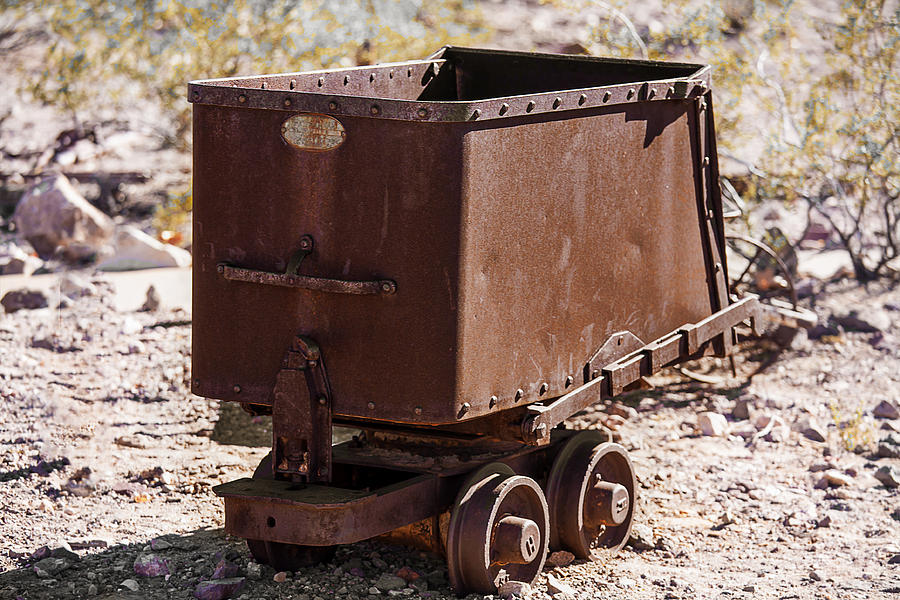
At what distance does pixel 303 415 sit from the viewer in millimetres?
3750

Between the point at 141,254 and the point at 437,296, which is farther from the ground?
the point at 141,254

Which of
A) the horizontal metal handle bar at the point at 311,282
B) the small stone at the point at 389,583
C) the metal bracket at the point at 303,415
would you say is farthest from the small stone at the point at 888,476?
the horizontal metal handle bar at the point at 311,282

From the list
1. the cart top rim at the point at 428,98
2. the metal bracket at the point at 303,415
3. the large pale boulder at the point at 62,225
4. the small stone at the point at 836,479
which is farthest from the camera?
the large pale boulder at the point at 62,225

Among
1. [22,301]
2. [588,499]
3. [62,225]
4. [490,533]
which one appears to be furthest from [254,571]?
[62,225]

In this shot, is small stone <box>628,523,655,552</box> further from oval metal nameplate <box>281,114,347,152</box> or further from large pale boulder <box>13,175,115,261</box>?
large pale boulder <box>13,175,115,261</box>

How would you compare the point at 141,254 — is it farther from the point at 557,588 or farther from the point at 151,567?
the point at 557,588

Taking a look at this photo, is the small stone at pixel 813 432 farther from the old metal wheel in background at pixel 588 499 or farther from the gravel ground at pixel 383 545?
the old metal wheel in background at pixel 588 499

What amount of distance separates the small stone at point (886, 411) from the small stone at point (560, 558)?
8.57ft

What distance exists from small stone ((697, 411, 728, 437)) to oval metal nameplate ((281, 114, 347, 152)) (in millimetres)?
3204

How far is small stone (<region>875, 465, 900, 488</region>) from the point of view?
5.42 m

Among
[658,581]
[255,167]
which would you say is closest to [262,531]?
[255,167]

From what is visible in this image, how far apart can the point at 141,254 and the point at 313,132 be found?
5162mm

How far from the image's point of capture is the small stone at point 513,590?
13.1 ft

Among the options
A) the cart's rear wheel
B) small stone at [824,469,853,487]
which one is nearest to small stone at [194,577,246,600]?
the cart's rear wheel
